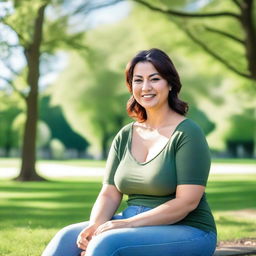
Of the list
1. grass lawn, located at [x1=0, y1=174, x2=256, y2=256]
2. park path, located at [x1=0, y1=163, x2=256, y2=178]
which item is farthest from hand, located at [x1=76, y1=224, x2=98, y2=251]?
park path, located at [x1=0, y1=163, x2=256, y2=178]

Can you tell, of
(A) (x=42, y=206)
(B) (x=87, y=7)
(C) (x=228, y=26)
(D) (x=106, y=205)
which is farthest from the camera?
(C) (x=228, y=26)

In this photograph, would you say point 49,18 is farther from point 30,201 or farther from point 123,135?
point 123,135

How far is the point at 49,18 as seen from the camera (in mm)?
24328

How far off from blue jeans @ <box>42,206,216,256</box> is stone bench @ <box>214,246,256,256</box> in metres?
1.94

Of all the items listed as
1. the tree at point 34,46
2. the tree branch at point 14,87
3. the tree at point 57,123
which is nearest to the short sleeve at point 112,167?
the tree at point 34,46

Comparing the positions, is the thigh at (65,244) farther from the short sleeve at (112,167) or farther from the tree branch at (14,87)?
the tree branch at (14,87)

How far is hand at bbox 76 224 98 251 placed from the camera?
11.1ft

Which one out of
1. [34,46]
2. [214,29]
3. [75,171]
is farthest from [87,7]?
[75,171]

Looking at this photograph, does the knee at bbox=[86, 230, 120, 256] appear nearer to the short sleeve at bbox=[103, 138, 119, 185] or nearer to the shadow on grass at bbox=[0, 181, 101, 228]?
the short sleeve at bbox=[103, 138, 119, 185]

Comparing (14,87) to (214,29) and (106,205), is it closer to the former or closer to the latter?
(214,29)

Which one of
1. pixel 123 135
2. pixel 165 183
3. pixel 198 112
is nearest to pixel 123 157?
pixel 123 135

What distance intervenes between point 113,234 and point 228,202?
11.4 m

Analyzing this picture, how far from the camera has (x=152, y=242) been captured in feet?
10.4

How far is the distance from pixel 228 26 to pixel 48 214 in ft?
43.3
